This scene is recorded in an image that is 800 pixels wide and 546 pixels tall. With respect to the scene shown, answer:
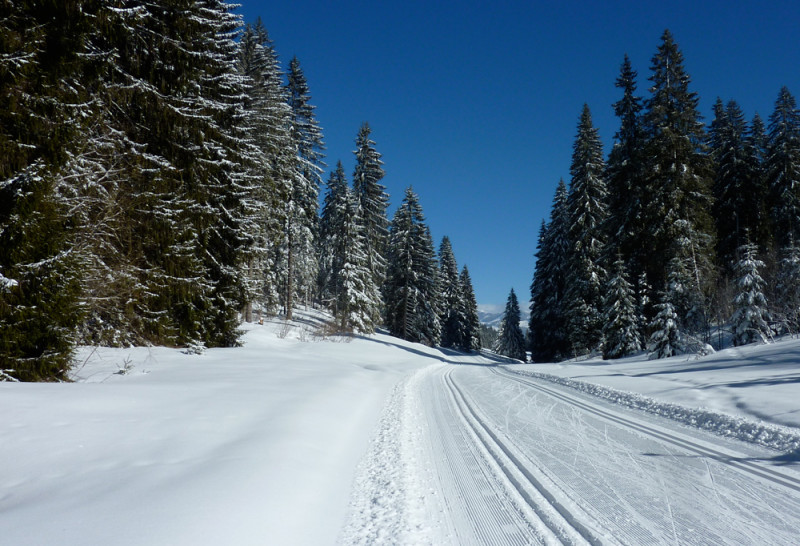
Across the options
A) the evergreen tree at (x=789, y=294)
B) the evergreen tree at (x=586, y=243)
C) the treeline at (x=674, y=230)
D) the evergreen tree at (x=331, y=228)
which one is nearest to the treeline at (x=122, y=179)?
the evergreen tree at (x=331, y=228)

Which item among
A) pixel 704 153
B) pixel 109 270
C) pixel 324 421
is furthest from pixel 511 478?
pixel 704 153

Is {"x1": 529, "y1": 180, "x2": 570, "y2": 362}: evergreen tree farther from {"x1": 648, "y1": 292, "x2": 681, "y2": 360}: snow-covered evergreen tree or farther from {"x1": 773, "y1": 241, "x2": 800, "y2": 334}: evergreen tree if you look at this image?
{"x1": 773, "y1": 241, "x2": 800, "y2": 334}: evergreen tree

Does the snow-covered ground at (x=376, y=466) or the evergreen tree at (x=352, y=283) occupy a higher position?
the evergreen tree at (x=352, y=283)

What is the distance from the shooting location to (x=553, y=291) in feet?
117

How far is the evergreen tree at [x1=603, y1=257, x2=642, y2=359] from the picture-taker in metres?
22.7

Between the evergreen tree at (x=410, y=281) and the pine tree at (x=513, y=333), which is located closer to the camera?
the evergreen tree at (x=410, y=281)

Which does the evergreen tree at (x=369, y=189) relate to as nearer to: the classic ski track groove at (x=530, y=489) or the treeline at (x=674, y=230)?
the treeline at (x=674, y=230)

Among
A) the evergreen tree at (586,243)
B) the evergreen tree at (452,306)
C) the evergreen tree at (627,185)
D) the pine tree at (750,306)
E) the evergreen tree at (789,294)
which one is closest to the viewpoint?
the pine tree at (750,306)

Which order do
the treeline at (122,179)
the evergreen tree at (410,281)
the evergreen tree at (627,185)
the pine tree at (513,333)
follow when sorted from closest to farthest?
the treeline at (122,179) < the evergreen tree at (627,185) < the evergreen tree at (410,281) < the pine tree at (513,333)

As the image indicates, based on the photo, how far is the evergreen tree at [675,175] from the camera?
19781 mm

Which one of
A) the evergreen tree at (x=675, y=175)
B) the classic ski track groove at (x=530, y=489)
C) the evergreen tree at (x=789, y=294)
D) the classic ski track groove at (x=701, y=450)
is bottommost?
the classic ski track groove at (x=530, y=489)

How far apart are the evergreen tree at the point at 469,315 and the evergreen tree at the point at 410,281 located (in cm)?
1131

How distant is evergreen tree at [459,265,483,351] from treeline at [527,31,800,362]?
17.1 meters

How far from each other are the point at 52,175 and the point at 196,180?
5376 mm
